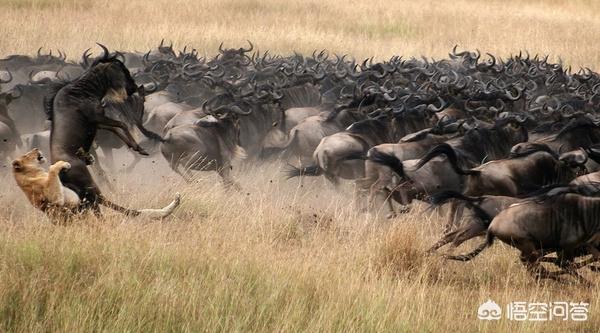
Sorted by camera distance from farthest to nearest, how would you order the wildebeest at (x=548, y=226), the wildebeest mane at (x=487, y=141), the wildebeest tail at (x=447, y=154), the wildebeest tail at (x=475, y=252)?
the wildebeest mane at (x=487, y=141) < the wildebeest tail at (x=447, y=154) < the wildebeest tail at (x=475, y=252) < the wildebeest at (x=548, y=226)

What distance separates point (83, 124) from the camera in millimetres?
8742

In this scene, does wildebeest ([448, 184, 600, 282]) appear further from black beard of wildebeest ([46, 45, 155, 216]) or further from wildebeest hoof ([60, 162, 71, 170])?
wildebeest hoof ([60, 162, 71, 170])

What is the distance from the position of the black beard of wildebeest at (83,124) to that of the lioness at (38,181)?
0.37 meters

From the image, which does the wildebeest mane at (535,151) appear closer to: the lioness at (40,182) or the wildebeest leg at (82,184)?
the wildebeest leg at (82,184)

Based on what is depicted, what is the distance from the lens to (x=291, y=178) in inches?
474

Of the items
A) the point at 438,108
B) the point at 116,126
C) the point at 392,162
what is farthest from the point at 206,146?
the point at 116,126

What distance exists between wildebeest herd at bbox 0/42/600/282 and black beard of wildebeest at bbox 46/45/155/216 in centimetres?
1

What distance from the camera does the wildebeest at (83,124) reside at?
8.45m

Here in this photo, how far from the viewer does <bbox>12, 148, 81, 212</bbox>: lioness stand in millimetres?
7840

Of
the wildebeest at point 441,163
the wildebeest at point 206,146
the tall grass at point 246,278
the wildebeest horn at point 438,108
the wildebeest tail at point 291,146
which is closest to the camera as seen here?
the tall grass at point 246,278

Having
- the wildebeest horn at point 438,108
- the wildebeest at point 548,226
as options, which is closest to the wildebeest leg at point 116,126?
the wildebeest at point 548,226

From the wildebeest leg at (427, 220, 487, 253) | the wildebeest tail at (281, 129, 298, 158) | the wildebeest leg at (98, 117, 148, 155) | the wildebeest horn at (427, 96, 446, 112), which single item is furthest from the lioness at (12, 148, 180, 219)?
the wildebeest horn at (427, 96, 446, 112)

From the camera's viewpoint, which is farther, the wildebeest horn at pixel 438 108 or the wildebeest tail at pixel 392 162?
the wildebeest horn at pixel 438 108

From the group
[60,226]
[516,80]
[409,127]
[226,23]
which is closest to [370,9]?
[226,23]
